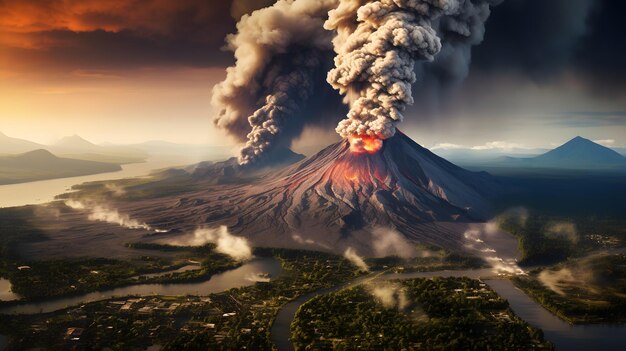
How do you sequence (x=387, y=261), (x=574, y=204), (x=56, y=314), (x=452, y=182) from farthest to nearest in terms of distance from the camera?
(x=574, y=204) → (x=452, y=182) → (x=387, y=261) → (x=56, y=314)

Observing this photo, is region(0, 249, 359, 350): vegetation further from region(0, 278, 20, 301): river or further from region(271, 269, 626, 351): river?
region(0, 278, 20, 301): river

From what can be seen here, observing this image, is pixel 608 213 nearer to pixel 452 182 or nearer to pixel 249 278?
→ pixel 452 182

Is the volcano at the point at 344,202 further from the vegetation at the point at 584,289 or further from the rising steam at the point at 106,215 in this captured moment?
the vegetation at the point at 584,289

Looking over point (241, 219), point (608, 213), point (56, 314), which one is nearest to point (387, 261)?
point (241, 219)

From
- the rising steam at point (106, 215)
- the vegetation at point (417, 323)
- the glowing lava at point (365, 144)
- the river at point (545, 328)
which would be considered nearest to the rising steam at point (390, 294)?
the vegetation at point (417, 323)

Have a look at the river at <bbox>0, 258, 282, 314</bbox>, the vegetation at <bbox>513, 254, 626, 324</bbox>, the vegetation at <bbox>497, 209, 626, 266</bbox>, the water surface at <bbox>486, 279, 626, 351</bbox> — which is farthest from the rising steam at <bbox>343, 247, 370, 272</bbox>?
the vegetation at <bbox>497, 209, 626, 266</bbox>

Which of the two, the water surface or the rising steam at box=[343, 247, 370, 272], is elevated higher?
the rising steam at box=[343, 247, 370, 272]

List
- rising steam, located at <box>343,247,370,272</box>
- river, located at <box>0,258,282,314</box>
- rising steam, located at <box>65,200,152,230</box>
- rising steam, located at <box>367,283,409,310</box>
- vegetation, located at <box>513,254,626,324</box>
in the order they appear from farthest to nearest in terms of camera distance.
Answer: rising steam, located at <box>65,200,152,230</box> → rising steam, located at <box>343,247,370,272</box> → rising steam, located at <box>367,283,409,310</box> → vegetation, located at <box>513,254,626,324</box> → river, located at <box>0,258,282,314</box>
